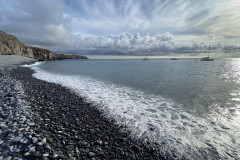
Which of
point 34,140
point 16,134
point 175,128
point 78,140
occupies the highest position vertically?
point 16,134

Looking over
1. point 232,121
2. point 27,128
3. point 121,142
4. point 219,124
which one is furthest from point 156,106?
point 27,128

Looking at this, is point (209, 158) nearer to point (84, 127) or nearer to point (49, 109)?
point (84, 127)

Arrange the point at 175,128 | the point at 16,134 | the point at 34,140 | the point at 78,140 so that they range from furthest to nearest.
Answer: the point at 175,128 → the point at 78,140 → the point at 16,134 → the point at 34,140

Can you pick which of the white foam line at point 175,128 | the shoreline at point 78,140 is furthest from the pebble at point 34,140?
the white foam line at point 175,128

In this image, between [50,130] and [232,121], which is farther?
[232,121]

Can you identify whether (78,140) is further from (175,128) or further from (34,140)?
(175,128)

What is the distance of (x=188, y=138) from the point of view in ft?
19.6

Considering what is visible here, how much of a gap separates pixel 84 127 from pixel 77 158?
2045 millimetres

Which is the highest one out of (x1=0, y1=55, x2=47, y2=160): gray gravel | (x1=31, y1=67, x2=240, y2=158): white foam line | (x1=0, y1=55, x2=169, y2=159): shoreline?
(x1=0, y1=55, x2=47, y2=160): gray gravel

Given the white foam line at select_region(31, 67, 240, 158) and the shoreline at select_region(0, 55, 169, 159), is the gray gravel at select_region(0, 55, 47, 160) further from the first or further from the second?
the white foam line at select_region(31, 67, 240, 158)

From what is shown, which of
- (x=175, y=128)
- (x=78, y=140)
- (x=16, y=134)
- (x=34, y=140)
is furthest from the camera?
(x=175, y=128)

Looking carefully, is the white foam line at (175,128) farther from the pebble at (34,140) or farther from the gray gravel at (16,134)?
the gray gravel at (16,134)

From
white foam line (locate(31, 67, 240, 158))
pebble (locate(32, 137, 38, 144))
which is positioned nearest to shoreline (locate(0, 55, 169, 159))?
pebble (locate(32, 137, 38, 144))

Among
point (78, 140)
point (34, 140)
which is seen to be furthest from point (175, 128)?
point (34, 140)
